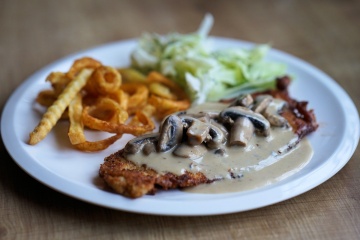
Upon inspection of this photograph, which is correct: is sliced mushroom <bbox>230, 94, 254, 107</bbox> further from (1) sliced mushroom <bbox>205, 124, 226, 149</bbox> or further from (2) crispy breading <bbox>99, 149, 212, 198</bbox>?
(2) crispy breading <bbox>99, 149, 212, 198</bbox>

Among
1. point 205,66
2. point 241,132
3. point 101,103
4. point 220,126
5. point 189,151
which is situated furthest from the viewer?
point 205,66

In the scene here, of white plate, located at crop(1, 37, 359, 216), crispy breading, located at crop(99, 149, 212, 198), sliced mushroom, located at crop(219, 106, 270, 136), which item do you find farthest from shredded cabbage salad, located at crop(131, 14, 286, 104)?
crispy breading, located at crop(99, 149, 212, 198)

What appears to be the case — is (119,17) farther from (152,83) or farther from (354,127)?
(354,127)

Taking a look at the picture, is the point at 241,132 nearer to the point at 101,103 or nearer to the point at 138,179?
the point at 138,179

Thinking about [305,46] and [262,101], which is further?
[305,46]

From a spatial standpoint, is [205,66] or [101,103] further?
[205,66]

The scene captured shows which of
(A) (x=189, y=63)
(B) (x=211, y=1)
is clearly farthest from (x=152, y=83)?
(B) (x=211, y=1)

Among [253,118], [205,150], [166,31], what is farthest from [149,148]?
[166,31]
